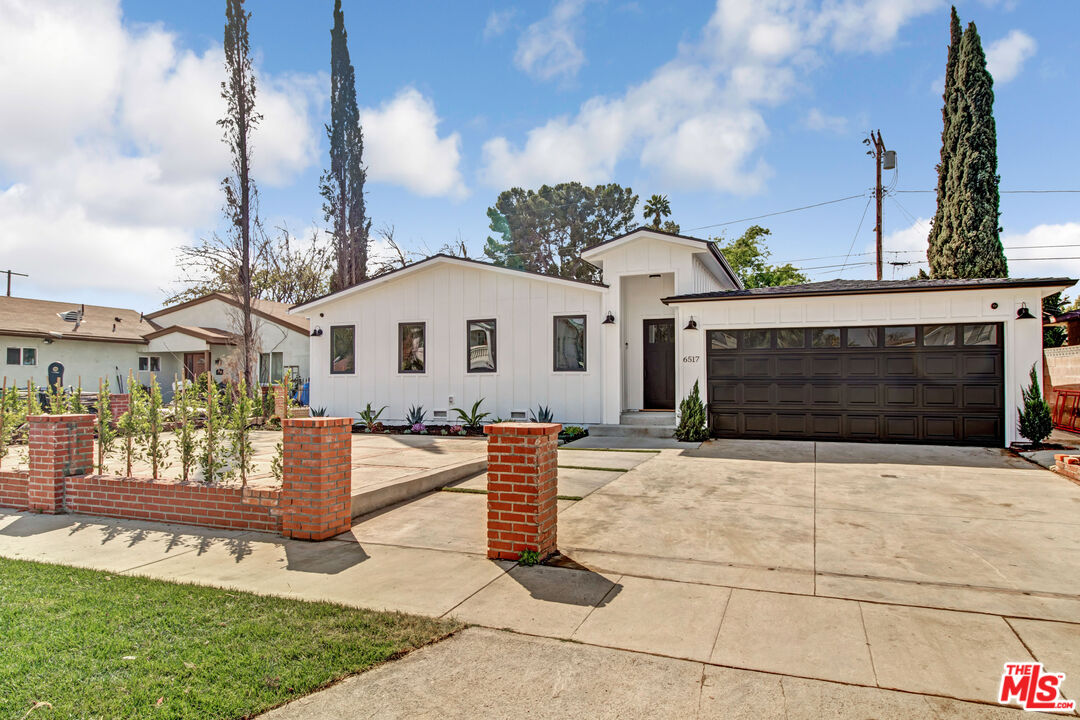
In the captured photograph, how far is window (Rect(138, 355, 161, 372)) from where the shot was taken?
2516 cm

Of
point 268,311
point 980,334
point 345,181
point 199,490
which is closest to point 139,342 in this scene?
point 268,311

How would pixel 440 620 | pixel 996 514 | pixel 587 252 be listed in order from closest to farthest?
pixel 440 620 → pixel 996 514 → pixel 587 252

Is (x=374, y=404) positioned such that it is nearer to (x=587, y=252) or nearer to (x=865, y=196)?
(x=587, y=252)

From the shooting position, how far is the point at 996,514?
5.80 meters

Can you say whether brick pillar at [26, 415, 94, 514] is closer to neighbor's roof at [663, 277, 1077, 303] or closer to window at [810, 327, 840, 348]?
neighbor's roof at [663, 277, 1077, 303]

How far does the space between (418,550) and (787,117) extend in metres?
17.9

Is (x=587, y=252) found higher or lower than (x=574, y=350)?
higher

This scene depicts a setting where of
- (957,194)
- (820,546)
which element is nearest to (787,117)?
(957,194)

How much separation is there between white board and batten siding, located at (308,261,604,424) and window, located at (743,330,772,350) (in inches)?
121

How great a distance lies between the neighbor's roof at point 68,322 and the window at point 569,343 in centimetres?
2007

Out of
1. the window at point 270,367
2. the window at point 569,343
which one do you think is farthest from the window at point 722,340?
the window at point 270,367

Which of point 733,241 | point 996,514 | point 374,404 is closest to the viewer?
point 996,514

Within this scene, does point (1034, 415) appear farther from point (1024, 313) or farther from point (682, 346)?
point (682, 346)

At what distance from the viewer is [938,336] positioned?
34.5ft
